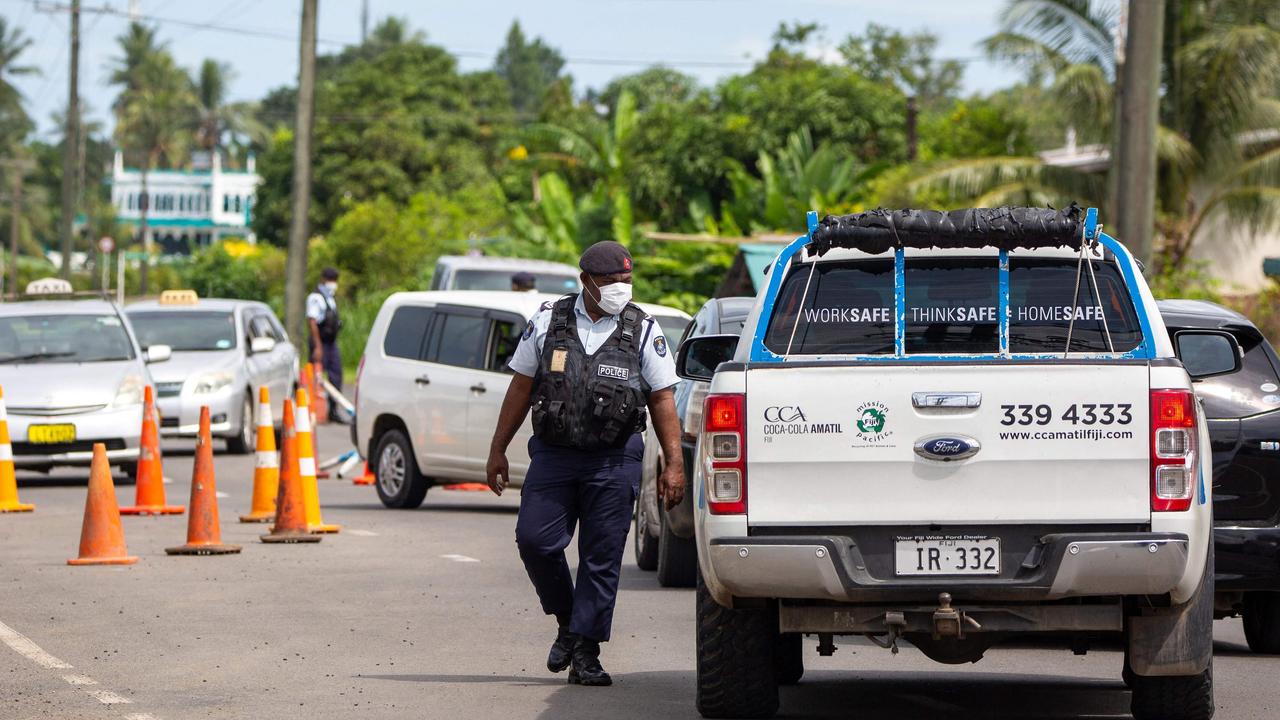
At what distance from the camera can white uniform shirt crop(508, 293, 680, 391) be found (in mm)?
8570

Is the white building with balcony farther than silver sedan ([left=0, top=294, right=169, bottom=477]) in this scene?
Yes

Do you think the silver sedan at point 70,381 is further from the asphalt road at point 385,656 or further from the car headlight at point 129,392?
the asphalt road at point 385,656

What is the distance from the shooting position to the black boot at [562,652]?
8.65 metres

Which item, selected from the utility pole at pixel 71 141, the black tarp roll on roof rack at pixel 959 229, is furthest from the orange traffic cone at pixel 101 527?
the utility pole at pixel 71 141

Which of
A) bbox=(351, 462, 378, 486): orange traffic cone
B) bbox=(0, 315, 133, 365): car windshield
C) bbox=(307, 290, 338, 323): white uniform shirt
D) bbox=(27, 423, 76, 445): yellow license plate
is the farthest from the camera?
bbox=(307, 290, 338, 323): white uniform shirt

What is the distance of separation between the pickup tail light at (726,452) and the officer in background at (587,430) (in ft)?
4.36

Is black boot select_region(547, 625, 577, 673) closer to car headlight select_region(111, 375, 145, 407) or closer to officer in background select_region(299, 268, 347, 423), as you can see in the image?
car headlight select_region(111, 375, 145, 407)

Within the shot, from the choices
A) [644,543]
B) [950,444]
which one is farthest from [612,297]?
[644,543]

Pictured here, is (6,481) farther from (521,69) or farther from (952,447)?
(521,69)

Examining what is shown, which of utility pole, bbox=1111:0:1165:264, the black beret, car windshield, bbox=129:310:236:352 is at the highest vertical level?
utility pole, bbox=1111:0:1165:264

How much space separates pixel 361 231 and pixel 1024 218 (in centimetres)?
4874

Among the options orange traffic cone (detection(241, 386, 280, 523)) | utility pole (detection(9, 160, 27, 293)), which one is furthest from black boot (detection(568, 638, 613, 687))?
utility pole (detection(9, 160, 27, 293))

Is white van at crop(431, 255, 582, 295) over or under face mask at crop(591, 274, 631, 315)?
under

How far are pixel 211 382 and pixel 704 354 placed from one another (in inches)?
516
